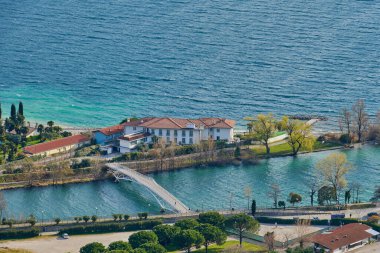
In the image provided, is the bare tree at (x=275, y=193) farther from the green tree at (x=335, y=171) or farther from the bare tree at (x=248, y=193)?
the green tree at (x=335, y=171)

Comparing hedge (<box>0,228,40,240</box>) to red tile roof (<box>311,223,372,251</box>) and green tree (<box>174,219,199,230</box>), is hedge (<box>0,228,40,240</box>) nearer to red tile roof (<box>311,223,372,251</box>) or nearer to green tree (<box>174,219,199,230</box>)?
green tree (<box>174,219,199,230</box>)

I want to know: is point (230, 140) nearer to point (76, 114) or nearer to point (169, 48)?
point (76, 114)

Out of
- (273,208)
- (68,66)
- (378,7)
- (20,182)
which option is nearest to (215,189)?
(273,208)

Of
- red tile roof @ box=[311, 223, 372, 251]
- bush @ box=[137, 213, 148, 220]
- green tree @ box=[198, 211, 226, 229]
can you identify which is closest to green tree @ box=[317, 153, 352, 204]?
red tile roof @ box=[311, 223, 372, 251]

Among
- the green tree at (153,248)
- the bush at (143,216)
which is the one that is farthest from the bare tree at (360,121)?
the green tree at (153,248)

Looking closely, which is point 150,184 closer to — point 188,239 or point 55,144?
point 55,144

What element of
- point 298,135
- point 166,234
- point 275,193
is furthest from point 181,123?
point 166,234
